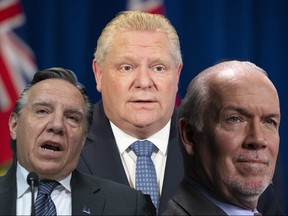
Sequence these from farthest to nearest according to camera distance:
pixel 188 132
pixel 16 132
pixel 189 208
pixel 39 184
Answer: pixel 16 132
pixel 39 184
pixel 188 132
pixel 189 208

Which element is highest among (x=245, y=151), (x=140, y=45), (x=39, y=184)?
(x=140, y=45)

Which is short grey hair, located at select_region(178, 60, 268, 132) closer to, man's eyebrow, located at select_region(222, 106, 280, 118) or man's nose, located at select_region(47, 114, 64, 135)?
man's eyebrow, located at select_region(222, 106, 280, 118)

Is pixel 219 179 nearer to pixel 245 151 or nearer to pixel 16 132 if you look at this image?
pixel 245 151

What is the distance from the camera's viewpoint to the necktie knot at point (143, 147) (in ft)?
6.23

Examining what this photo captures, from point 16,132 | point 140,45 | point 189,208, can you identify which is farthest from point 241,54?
point 189,208

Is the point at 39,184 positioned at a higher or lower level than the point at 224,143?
lower

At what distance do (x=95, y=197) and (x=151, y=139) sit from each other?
333mm

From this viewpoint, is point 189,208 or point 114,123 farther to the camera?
point 114,123

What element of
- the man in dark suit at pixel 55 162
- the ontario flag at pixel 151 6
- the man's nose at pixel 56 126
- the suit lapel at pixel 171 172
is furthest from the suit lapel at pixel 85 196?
the ontario flag at pixel 151 6

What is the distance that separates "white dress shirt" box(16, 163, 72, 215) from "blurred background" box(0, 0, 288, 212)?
0.91 m

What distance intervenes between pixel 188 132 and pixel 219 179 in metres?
0.11

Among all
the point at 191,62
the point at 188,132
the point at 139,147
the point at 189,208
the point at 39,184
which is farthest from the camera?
the point at 191,62

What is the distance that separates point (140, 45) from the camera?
1.96 metres

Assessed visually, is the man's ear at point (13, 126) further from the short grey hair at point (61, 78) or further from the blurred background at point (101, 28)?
the blurred background at point (101, 28)
